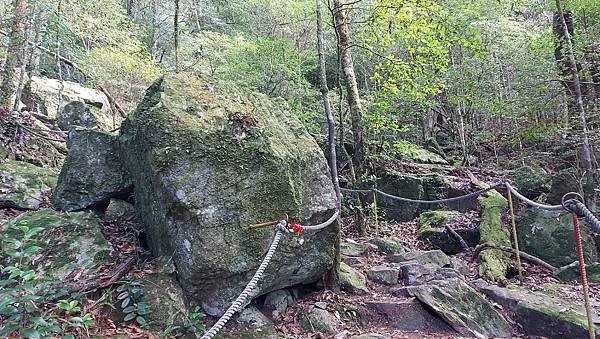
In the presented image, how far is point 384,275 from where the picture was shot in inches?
209

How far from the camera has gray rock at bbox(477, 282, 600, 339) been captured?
154 inches

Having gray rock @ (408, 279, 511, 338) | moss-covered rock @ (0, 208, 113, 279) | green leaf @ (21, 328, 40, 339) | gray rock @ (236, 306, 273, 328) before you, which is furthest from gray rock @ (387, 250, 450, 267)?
green leaf @ (21, 328, 40, 339)

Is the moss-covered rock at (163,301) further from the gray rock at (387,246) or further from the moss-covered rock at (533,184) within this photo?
the moss-covered rock at (533,184)

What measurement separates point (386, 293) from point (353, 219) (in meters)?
3.61

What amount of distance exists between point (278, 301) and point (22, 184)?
13.9 ft

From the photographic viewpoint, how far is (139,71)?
488 inches

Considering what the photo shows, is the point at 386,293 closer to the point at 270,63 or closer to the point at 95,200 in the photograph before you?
the point at 95,200

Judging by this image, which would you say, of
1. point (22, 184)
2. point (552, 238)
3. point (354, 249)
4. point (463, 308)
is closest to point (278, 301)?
point (463, 308)

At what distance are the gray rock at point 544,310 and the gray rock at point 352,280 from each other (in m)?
1.61

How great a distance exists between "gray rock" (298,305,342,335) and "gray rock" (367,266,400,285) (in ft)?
4.80

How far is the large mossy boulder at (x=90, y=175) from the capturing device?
15.4ft

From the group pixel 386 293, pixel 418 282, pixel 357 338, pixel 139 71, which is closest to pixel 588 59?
pixel 418 282

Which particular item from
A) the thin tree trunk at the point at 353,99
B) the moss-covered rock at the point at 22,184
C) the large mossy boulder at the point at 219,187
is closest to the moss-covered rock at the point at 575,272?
the thin tree trunk at the point at 353,99

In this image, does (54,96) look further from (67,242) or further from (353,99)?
(67,242)
